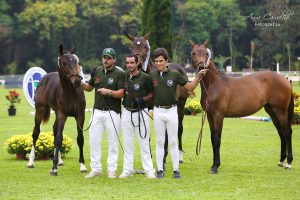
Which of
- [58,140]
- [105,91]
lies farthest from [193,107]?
[105,91]

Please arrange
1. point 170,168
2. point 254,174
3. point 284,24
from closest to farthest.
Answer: point 254,174 → point 170,168 → point 284,24

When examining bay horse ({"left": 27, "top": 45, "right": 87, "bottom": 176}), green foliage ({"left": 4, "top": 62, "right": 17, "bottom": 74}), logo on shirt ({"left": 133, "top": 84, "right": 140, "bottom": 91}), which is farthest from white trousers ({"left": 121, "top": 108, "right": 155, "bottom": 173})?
green foliage ({"left": 4, "top": 62, "right": 17, "bottom": 74})

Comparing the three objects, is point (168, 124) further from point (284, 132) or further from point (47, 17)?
point (47, 17)

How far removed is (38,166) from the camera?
13008 millimetres

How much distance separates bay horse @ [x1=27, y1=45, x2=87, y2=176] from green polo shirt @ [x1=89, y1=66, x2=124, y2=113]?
0.33 m

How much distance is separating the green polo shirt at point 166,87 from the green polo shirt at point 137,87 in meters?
0.14

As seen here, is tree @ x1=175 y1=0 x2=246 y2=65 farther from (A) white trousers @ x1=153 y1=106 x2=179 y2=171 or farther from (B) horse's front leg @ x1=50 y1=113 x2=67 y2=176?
(A) white trousers @ x1=153 y1=106 x2=179 y2=171

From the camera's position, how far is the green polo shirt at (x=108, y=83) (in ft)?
36.3

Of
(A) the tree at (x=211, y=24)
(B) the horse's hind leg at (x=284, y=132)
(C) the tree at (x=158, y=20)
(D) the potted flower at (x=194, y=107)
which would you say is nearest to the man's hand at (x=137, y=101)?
(B) the horse's hind leg at (x=284, y=132)

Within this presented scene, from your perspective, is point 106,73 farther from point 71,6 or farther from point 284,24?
point 71,6

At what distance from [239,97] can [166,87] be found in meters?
2.10

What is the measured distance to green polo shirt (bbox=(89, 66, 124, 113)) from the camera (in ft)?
36.3

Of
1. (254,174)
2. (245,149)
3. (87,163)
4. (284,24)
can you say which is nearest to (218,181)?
(254,174)

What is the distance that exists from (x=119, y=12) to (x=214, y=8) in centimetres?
963
